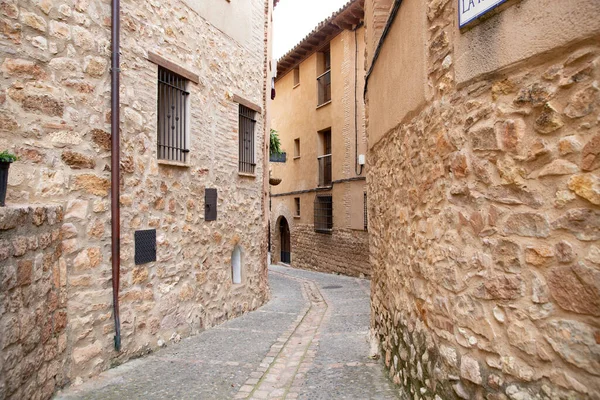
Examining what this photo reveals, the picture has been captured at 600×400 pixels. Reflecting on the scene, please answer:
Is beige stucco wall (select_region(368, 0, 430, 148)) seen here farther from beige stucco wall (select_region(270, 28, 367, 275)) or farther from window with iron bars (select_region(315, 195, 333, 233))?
window with iron bars (select_region(315, 195, 333, 233))

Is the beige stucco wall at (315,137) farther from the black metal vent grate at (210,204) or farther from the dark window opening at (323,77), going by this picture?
the black metal vent grate at (210,204)

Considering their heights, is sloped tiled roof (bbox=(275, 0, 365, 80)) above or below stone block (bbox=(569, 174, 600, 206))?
above

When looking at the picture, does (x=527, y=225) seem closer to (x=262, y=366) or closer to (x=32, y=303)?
(x=32, y=303)

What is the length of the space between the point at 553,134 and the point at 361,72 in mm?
11888

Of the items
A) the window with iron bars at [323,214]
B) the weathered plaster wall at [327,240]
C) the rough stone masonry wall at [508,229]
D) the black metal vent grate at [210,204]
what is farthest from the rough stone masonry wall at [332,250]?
the rough stone masonry wall at [508,229]

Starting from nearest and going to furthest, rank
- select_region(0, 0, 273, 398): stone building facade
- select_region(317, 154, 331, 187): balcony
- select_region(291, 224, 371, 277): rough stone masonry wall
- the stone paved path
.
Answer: select_region(0, 0, 273, 398): stone building facade
the stone paved path
select_region(291, 224, 371, 277): rough stone masonry wall
select_region(317, 154, 331, 187): balcony

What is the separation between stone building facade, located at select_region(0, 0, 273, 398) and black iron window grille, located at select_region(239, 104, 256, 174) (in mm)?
468

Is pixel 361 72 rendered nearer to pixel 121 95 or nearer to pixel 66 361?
pixel 121 95

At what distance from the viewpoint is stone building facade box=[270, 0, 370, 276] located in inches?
524

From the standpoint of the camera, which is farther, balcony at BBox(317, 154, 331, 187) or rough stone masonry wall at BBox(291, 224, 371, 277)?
balcony at BBox(317, 154, 331, 187)

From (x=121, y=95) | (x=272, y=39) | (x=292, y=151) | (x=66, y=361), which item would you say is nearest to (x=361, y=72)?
(x=272, y=39)

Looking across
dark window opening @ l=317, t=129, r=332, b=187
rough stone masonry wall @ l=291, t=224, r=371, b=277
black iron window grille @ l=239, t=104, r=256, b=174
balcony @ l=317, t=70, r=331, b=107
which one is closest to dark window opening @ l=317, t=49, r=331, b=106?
balcony @ l=317, t=70, r=331, b=107

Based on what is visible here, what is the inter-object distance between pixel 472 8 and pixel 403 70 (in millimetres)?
1196

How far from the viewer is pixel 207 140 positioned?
674cm
